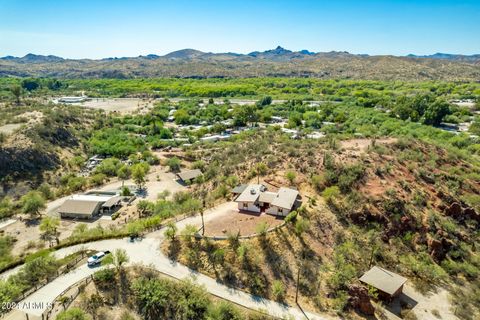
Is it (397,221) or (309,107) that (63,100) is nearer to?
(309,107)

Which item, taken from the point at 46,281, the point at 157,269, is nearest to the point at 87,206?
the point at 46,281

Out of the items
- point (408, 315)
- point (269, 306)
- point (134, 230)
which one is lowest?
point (408, 315)

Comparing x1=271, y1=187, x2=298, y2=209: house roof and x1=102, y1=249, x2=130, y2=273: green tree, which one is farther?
x1=271, y1=187, x2=298, y2=209: house roof

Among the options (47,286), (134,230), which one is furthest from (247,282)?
(47,286)

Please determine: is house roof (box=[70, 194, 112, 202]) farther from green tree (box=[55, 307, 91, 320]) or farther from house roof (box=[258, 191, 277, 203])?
green tree (box=[55, 307, 91, 320])

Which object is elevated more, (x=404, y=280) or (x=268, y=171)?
(x=268, y=171)

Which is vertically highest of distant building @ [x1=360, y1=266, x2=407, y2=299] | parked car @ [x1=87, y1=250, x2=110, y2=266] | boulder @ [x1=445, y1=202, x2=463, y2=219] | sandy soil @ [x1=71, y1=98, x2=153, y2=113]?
parked car @ [x1=87, y1=250, x2=110, y2=266]

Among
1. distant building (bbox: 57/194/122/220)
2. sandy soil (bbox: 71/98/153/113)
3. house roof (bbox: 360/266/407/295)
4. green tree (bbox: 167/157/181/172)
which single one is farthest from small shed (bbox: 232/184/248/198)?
sandy soil (bbox: 71/98/153/113)

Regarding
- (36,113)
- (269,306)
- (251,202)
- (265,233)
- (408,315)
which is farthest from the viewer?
(36,113)
